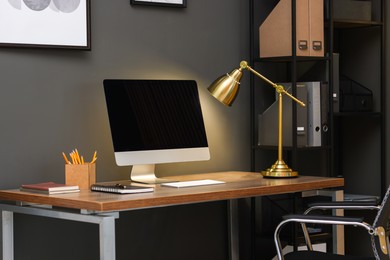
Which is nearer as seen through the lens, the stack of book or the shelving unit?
the stack of book

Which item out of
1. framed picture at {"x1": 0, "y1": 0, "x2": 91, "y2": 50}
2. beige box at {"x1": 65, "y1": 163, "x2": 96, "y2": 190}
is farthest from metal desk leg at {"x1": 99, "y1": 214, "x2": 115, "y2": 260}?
framed picture at {"x1": 0, "y1": 0, "x2": 91, "y2": 50}

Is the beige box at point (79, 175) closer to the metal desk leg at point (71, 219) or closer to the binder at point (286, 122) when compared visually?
the metal desk leg at point (71, 219)

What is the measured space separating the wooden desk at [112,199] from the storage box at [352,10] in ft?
3.49

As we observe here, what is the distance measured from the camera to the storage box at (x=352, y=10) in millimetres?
4066

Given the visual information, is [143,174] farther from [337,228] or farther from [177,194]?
[337,228]

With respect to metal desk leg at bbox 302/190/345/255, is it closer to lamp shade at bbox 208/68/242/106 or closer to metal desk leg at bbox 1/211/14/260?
lamp shade at bbox 208/68/242/106

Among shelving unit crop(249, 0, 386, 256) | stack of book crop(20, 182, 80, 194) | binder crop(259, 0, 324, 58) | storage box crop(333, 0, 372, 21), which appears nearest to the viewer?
stack of book crop(20, 182, 80, 194)

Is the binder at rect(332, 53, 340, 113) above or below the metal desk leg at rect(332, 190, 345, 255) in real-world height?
above

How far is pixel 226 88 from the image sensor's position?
3424 mm

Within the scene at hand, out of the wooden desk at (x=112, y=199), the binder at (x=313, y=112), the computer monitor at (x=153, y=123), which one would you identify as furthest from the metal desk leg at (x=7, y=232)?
the binder at (x=313, y=112)

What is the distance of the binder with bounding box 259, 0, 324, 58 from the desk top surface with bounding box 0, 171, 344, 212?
2.33ft

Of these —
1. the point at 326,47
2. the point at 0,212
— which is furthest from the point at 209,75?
the point at 0,212

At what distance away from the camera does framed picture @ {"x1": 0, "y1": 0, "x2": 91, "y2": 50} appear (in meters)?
3.13

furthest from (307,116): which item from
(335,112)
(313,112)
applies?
(335,112)
